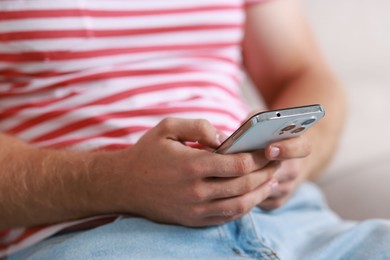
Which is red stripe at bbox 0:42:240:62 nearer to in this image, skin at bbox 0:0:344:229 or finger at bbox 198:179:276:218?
skin at bbox 0:0:344:229

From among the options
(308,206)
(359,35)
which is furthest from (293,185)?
(359,35)

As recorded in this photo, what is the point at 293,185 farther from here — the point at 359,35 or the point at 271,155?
the point at 359,35

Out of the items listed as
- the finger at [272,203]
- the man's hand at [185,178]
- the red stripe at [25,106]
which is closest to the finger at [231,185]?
the man's hand at [185,178]

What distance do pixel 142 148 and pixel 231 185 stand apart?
0.10m

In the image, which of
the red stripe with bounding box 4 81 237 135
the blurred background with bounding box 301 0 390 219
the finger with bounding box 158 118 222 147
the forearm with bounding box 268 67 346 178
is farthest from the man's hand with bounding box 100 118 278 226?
the blurred background with bounding box 301 0 390 219

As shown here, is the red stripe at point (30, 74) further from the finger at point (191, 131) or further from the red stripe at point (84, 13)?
the finger at point (191, 131)

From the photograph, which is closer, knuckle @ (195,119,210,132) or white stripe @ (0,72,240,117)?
knuckle @ (195,119,210,132)

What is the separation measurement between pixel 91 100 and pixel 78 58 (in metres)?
0.06

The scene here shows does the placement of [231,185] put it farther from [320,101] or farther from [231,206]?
[320,101]

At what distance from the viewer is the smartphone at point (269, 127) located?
23.2 inches

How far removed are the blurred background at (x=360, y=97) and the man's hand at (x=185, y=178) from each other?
0.44 m

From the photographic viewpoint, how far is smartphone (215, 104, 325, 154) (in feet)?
1.94

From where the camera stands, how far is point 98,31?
819 millimetres

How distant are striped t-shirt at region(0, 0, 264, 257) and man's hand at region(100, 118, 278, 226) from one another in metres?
0.08
